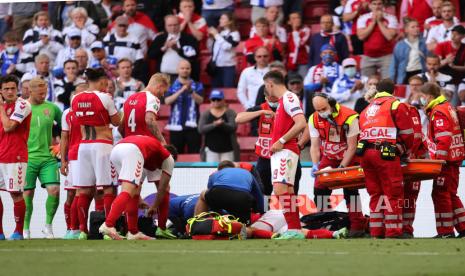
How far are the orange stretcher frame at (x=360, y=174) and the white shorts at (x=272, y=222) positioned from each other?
0.84 m

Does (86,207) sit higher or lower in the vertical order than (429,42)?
lower

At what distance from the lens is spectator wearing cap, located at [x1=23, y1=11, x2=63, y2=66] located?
70.4ft

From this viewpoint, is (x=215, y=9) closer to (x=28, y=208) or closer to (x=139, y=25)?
(x=139, y=25)

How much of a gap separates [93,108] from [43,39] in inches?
348

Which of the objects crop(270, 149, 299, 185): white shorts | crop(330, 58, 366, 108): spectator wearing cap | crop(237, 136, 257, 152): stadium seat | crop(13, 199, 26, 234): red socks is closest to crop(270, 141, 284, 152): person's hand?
crop(270, 149, 299, 185): white shorts

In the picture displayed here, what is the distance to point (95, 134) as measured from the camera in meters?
13.3

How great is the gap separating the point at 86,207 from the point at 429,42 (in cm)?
771

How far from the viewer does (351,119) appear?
1360 cm

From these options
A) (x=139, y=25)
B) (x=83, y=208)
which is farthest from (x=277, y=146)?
(x=139, y=25)

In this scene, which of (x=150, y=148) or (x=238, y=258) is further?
(x=150, y=148)

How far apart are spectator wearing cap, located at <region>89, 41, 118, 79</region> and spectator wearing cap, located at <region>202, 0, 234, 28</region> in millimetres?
2010

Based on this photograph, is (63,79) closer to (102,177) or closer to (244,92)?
(244,92)

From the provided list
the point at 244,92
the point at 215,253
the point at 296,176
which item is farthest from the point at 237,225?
the point at 244,92

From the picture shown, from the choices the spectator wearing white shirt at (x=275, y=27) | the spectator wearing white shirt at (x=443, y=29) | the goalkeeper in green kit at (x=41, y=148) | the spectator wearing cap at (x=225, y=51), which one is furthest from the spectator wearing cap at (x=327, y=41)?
the goalkeeper in green kit at (x=41, y=148)
